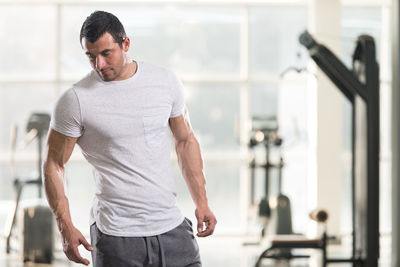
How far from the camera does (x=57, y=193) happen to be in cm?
203

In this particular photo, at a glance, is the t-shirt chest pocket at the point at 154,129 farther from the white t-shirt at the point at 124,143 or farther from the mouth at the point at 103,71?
the mouth at the point at 103,71

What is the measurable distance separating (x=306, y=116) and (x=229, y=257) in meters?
2.30

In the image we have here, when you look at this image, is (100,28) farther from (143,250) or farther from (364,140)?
(364,140)

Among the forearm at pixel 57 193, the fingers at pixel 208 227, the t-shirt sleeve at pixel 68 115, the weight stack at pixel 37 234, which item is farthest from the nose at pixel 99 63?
the weight stack at pixel 37 234

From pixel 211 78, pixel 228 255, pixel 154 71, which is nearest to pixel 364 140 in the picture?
pixel 154 71

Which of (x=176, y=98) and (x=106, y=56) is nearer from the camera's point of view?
(x=106, y=56)

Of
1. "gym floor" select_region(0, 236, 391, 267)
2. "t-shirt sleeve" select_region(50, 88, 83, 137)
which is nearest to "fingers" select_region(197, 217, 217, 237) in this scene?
"t-shirt sleeve" select_region(50, 88, 83, 137)

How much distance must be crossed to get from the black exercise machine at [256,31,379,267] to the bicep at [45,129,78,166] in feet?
7.06

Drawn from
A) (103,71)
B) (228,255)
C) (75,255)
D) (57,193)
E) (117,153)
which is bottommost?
(228,255)

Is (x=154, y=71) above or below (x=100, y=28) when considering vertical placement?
below

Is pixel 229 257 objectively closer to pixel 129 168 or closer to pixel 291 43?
pixel 291 43

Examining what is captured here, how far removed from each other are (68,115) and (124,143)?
0.17 m

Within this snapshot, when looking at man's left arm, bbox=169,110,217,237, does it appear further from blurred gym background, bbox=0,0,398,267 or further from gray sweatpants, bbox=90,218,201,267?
blurred gym background, bbox=0,0,398,267

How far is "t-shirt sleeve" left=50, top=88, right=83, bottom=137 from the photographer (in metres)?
1.97
